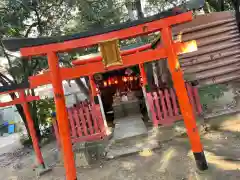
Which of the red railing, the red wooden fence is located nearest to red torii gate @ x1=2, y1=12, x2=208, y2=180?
the red wooden fence

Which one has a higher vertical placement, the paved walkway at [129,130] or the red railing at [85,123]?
the red railing at [85,123]

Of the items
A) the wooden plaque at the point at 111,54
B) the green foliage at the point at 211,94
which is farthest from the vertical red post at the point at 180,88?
the green foliage at the point at 211,94

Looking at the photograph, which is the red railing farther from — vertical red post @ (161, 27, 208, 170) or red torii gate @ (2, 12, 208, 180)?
vertical red post @ (161, 27, 208, 170)

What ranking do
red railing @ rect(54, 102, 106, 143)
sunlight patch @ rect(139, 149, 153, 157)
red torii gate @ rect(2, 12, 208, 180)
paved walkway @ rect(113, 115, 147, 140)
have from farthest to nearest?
red railing @ rect(54, 102, 106, 143), paved walkway @ rect(113, 115, 147, 140), sunlight patch @ rect(139, 149, 153, 157), red torii gate @ rect(2, 12, 208, 180)

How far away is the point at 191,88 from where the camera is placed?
29.9 ft

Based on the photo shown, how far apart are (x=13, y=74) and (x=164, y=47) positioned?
9936 mm

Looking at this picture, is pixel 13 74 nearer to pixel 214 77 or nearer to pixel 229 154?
pixel 214 77

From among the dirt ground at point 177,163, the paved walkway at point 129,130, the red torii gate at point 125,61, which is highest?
the red torii gate at point 125,61

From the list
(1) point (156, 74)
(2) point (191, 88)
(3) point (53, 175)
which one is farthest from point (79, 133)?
(1) point (156, 74)

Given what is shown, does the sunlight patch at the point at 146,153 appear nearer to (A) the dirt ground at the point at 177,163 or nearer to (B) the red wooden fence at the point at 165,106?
(A) the dirt ground at the point at 177,163

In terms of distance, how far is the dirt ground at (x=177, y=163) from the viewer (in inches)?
236

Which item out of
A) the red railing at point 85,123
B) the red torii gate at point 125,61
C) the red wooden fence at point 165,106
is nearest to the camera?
the red torii gate at point 125,61

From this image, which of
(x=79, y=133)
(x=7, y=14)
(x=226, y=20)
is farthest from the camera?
(x=7, y=14)

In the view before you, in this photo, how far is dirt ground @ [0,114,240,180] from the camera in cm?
600
